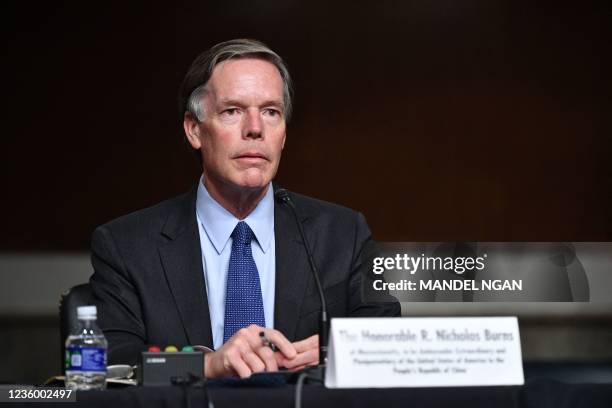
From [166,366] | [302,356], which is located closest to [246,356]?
[302,356]

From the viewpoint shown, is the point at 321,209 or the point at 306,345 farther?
the point at 321,209

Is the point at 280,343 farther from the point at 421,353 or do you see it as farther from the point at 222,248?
the point at 222,248

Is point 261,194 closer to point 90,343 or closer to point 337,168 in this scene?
point 90,343

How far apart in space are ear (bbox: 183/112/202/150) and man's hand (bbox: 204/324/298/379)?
33.0 inches

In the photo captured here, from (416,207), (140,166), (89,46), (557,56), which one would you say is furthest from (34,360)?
(557,56)

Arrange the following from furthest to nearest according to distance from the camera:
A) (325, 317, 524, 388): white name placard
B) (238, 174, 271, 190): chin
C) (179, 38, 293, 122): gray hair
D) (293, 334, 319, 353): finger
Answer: (179, 38, 293, 122): gray hair → (238, 174, 271, 190): chin → (293, 334, 319, 353): finger → (325, 317, 524, 388): white name placard

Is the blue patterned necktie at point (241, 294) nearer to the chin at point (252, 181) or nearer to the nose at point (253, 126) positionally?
the chin at point (252, 181)

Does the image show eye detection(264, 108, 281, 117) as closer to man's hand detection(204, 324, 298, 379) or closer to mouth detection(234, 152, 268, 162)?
mouth detection(234, 152, 268, 162)

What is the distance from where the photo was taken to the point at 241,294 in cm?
234

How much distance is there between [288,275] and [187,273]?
0.24 metres

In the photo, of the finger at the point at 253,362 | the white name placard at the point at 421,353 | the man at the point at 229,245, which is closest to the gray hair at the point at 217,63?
the man at the point at 229,245

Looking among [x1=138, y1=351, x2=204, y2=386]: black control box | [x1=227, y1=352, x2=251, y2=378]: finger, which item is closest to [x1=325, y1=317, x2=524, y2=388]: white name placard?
[x1=138, y1=351, x2=204, y2=386]: black control box

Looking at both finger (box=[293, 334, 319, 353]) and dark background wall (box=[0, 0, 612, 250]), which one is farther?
dark background wall (box=[0, 0, 612, 250])

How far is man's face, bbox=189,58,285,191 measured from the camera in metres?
2.41
